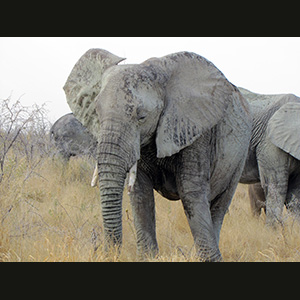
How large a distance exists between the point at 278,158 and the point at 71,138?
4.54 meters

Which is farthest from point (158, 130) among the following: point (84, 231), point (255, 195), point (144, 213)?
point (255, 195)

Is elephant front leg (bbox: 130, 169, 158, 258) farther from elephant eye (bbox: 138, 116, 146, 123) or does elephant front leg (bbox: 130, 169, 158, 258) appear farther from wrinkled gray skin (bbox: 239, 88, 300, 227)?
wrinkled gray skin (bbox: 239, 88, 300, 227)

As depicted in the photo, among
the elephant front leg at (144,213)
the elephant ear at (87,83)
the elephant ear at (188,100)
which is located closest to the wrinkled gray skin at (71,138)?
the elephant ear at (87,83)

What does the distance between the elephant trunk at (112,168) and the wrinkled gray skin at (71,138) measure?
603 centimetres

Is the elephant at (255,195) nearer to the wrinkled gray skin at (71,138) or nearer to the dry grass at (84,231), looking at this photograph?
the dry grass at (84,231)

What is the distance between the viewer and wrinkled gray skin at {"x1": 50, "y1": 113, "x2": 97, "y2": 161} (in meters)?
8.98

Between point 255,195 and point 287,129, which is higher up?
point 287,129

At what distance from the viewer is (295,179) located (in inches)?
245

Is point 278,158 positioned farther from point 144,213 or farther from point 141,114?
point 141,114

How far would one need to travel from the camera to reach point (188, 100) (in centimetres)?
342

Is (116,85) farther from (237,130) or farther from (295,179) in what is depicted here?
(295,179)

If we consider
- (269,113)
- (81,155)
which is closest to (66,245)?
(269,113)

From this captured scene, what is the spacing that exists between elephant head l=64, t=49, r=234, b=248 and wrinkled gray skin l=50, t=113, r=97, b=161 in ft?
17.1

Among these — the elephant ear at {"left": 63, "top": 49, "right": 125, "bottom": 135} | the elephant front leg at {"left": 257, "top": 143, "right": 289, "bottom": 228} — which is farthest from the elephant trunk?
the elephant front leg at {"left": 257, "top": 143, "right": 289, "bottom": 228}
